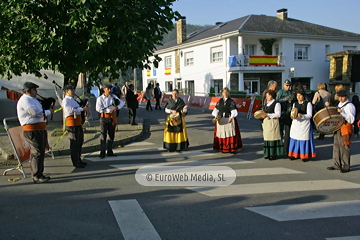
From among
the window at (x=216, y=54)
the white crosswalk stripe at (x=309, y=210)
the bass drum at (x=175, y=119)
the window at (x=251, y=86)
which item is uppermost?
the window at (x=216, y=54)

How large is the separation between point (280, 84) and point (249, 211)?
31.0m

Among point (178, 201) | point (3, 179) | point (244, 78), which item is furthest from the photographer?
point (244, 78)

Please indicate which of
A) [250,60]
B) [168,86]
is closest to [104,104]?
[250,60]

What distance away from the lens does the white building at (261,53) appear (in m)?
32.2

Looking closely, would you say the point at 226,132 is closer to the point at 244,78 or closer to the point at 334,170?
the point at 334,170

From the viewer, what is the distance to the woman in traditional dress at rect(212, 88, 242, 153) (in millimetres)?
9156

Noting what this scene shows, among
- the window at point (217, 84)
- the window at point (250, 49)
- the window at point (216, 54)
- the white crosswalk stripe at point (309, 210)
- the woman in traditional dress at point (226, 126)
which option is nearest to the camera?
the white crosswalk stripe at point (309, 210)

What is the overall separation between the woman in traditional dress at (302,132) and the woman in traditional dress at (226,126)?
1565mm

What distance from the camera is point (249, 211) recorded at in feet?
15.7

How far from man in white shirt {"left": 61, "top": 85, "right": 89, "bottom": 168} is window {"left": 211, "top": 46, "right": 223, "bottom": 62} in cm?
2797

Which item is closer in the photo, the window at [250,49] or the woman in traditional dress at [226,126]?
the woman in traditional dress at [226,126]

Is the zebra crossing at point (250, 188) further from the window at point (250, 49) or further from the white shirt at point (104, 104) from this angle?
the window at point (250, 49)

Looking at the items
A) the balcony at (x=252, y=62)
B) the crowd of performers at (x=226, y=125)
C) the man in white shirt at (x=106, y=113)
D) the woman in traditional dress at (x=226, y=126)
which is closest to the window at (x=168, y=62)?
the balcony at (x=252, y=62)

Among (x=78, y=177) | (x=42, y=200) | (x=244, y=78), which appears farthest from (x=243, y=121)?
(x=244, y=78)
